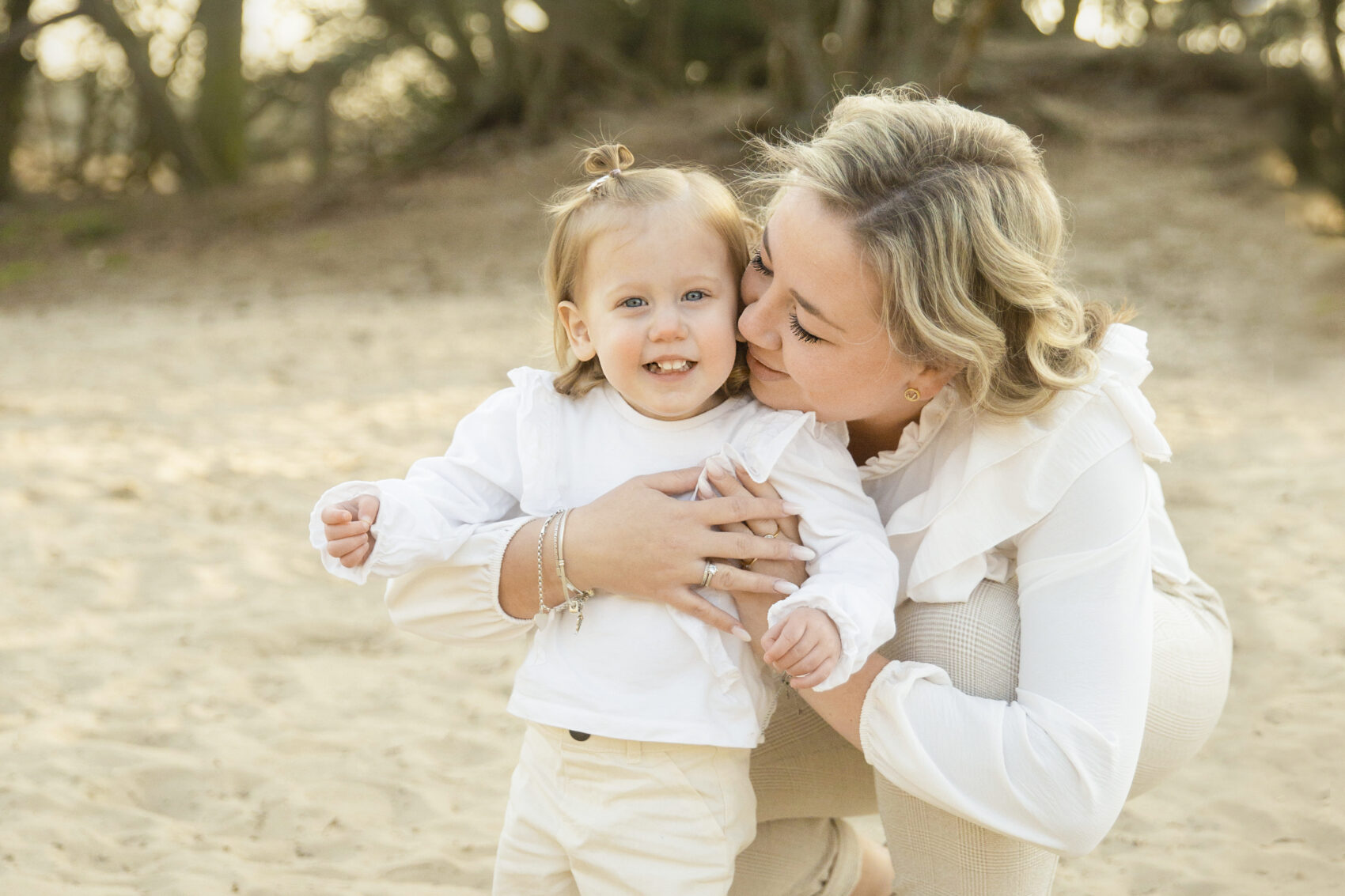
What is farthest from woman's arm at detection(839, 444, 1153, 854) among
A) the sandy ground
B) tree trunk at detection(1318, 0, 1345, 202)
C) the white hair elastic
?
tree trunk at detection(1318, 0, 1345, 202)

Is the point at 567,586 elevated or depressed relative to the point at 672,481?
depressed

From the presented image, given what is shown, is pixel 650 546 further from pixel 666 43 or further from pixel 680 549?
pixel 666 43

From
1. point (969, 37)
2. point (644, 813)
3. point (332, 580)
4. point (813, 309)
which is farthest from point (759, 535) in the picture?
point (969, 37)

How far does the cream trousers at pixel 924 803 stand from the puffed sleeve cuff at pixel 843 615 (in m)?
0.24

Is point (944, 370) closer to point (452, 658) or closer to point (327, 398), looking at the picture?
point (452, 658)

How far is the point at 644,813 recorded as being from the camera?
6.57ft

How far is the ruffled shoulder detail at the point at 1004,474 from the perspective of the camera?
6.49 ft

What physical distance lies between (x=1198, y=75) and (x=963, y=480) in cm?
1323

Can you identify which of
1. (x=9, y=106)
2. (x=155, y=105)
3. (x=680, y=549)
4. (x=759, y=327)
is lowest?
(x=680, y=549)

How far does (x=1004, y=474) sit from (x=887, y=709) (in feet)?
1.39

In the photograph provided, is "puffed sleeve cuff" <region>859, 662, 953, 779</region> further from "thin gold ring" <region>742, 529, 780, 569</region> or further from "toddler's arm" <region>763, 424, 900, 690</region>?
"thin gold ring" <region>742, 529, 780, 569</region>

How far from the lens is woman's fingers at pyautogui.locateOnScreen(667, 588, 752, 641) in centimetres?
196

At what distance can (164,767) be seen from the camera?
3080mm

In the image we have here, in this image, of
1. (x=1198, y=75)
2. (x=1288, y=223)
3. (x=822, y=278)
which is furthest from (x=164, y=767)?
(x=1198, y=75)
